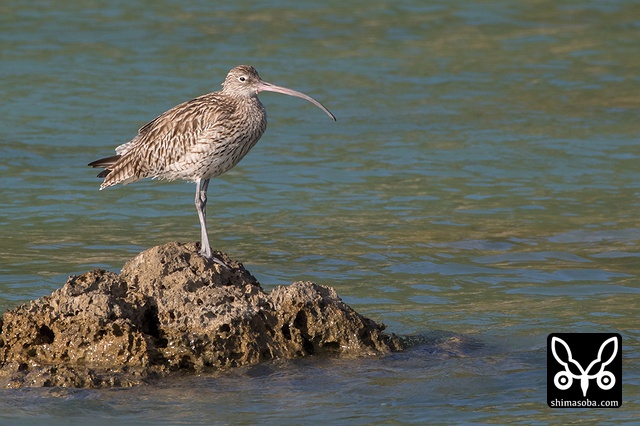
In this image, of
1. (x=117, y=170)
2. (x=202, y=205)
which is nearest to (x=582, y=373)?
(x=202, y=205)

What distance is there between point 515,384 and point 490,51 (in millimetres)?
12283

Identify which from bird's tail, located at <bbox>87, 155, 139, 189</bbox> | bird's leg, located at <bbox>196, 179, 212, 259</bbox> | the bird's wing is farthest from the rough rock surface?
bird's tail, located at <bbox>87, 155, 139, 189</bbox>

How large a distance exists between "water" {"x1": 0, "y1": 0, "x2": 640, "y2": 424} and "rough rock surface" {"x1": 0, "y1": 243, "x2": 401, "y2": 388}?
0.12 metres

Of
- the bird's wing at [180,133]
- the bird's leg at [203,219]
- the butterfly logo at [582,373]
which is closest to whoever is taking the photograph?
the butterfly logo at [582,373]

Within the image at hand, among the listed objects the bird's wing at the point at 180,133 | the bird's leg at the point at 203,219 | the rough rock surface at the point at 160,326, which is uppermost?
the bird's wing at the point at 180,133

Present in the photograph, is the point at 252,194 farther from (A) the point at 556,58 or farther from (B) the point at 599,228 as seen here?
(A) the point at 556,58

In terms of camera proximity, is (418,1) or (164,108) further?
(418,1)

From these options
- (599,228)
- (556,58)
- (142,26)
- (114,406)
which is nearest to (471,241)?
(599,228)

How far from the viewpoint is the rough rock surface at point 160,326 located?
7516 mm

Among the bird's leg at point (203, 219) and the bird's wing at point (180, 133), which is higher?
the bird's wing at point (180, 133)

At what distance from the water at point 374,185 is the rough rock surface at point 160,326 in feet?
0.40

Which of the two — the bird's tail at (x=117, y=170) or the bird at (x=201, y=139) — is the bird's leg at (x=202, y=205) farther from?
the bird's tail at (x=117, y=170)

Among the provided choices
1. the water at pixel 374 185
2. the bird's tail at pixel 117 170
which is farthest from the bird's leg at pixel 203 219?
the water at pixel 374 185

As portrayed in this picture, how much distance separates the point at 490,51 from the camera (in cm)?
1970
